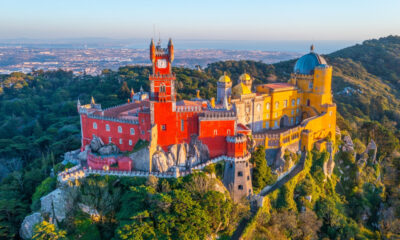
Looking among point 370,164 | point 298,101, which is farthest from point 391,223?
point 298,101

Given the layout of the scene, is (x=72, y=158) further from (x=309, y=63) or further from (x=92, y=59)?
(x=92, y=59)

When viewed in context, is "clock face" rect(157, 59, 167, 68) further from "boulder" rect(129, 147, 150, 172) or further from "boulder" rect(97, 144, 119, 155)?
"boulder" rect(97, 144, 119, 155)

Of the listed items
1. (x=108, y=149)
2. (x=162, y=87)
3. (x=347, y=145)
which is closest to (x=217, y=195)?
(x=162, y=87)

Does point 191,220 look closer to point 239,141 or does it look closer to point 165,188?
point 165,188

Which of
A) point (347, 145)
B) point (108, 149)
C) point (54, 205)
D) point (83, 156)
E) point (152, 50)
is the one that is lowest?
point (54, 205)

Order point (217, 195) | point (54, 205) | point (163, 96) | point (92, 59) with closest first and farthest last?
point (217, 195) < point (54, 205) < point (163, 96) < point (92, 59)

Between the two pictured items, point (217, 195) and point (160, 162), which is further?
point (160, 162)

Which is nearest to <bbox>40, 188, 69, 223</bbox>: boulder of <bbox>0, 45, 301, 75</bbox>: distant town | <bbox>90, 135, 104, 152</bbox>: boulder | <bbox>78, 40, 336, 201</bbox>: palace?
<bbox>78, 40, 336, 201</bbox>: palace
